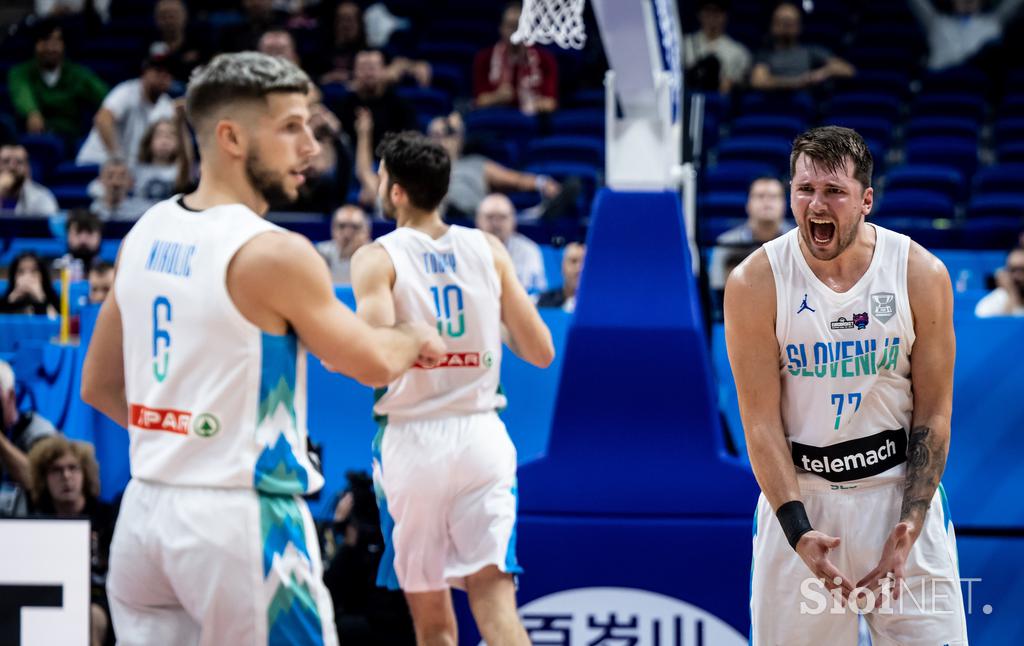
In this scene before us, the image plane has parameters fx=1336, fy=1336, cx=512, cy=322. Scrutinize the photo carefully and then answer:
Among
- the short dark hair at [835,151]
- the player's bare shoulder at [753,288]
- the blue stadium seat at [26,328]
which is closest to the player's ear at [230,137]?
the player's bare shoulder at [753,288]

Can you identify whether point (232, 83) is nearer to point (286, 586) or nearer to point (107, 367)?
point (107, 367)

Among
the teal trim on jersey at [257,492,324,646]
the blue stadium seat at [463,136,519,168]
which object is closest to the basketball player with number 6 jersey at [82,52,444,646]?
the teal trim on jersey at [257,492,324,646]

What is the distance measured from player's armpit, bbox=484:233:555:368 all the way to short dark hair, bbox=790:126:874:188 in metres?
1.53

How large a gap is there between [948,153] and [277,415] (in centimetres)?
913

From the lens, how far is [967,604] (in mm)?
5629

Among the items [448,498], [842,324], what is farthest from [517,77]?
[842,324]

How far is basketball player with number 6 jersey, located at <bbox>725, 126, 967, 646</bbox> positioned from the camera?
358cm

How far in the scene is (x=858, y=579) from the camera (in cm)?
360

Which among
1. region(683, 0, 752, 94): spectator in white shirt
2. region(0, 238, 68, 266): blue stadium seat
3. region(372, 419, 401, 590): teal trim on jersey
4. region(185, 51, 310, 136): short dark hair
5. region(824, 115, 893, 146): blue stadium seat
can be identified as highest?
region(683, 0, 752, 94): spectator in white shirt

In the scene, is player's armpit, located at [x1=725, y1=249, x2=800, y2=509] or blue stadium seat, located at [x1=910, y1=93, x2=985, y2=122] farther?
blue stadium seat, located at [x1=910, y1=93, x2=985, y2=122]

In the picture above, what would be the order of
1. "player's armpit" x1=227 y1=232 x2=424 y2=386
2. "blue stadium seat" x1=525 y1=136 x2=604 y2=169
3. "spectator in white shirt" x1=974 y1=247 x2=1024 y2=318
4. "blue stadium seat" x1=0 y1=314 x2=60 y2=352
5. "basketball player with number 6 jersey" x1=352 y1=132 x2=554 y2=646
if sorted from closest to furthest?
"player's armpit" x1=227 y1=232 x2=424 y2=386 < "basketball player with number 6 jersey" x1=352 y1=132 x2=554 y2=646 < "spectator in white shirt" x1=974 y1=247 x2=1024 y2=318 < "blue stadium seat" x1=0 y1=314 x2=60 y2=352 < "blue stadium seat" x1=525 y1=136 x2=604 y2=169

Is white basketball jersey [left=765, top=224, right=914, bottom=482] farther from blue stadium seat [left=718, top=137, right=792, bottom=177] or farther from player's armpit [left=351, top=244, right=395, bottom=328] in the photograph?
blue stadium seat [left=718, top=137, right=792, bottom=177]

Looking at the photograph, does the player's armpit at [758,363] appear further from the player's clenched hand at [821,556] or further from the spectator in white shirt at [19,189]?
the spectator in white shirt at [19,189]

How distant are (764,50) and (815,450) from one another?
897cm
